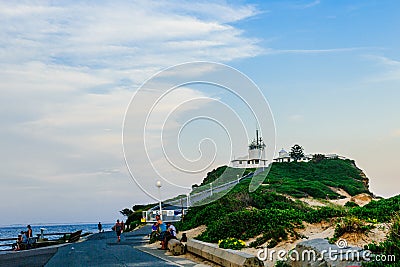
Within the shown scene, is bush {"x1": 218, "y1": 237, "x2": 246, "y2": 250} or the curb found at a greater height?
bush {"x1": 218, "y1": 237, "x2": 246, "y2": 250}

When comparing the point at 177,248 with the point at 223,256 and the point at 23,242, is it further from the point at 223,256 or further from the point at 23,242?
the point at 23,242

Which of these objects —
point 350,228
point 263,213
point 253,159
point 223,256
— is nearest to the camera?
point 350,228

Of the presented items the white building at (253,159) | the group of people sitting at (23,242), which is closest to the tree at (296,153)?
the white building at (253,159)

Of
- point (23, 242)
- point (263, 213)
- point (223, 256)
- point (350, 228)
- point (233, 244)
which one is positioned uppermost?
point (263, 213)

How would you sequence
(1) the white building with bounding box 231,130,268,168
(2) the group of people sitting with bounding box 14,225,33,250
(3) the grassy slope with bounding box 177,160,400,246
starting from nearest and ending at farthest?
(3) the grassy slope with bounding box 177,160,400,246 → (2) the group of people sitting with bounding box 14,225,33,250 → (1) the white building with bounding box 231,130,268,168

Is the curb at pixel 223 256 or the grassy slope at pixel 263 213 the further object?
the grassy slope at pixel 263 213

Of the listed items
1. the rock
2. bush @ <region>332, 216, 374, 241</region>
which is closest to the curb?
the rock

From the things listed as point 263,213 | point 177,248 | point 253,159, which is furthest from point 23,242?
point 253,159

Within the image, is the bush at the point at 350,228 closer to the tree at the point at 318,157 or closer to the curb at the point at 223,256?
the curb at the point at 223,256

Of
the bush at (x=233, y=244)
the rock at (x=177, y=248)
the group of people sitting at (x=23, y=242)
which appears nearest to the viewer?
the bush at (x=233, y=244)

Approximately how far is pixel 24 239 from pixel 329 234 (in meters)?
26.4

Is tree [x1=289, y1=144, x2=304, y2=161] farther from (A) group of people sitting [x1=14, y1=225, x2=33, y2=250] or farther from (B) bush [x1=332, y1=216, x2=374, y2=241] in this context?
(B) bush [x1=332, y1=216, x2=374, y2=241]

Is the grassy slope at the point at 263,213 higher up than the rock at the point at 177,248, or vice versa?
the grassy slope at the point at 263,213

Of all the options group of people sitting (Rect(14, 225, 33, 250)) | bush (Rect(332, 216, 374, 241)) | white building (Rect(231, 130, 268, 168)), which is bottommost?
group of people sitting (Rect(14, 225, 33, 250))
